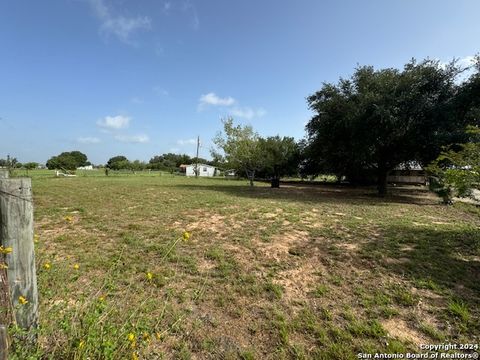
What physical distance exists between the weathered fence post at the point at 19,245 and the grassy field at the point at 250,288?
0.65 ft

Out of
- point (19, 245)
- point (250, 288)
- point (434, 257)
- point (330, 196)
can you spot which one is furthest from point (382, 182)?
point (19, 245)

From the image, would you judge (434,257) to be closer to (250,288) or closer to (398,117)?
(250,288)

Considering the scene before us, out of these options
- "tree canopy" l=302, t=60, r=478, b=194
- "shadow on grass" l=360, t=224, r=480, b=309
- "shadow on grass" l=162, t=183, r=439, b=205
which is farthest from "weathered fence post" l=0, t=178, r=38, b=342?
"tree canopy" l=302, t=60, r=478, b=194

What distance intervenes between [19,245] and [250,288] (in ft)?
8.02

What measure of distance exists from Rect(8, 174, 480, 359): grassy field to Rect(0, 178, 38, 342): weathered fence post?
198 mm

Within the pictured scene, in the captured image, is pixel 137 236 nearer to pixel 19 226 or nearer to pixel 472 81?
pixel 19 226

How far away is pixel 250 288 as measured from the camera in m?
3.35

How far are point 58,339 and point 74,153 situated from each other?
330 feet

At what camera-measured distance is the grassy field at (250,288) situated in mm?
2110

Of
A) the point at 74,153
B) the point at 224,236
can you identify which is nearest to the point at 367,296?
the point at 224,236

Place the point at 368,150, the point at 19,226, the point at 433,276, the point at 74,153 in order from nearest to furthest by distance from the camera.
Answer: the point at 19,226 < the point at 433,276 < the point at 368,150 < the point at 74,153

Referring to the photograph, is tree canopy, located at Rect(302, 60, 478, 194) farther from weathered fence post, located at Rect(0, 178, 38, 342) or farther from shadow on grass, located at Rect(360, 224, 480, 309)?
weathered fence post, located at Rect(0, 178, 38, 342)

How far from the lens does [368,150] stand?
41.4ft

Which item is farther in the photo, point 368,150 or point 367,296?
point 368,150
